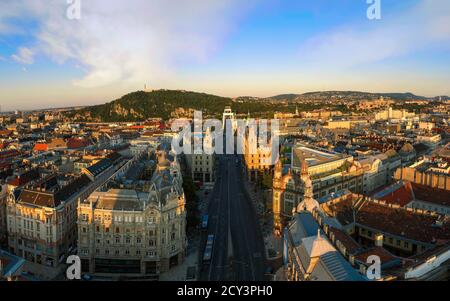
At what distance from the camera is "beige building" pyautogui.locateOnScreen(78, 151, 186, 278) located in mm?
43062

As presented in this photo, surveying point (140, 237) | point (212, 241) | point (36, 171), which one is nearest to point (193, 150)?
point (36, 171)

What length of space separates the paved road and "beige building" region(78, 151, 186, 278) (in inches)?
217

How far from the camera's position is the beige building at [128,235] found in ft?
141

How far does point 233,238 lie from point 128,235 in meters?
14.4

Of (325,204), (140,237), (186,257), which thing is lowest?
(186,257)

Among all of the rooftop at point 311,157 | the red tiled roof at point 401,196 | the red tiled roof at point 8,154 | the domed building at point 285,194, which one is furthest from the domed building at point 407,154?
the red tiled roof at point 8,154

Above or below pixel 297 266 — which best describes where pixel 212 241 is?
below

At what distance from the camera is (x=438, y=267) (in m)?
27.7

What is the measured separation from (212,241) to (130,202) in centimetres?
1216

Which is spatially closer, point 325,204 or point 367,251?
point 367,251

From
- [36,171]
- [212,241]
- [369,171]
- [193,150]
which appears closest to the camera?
[212,241]

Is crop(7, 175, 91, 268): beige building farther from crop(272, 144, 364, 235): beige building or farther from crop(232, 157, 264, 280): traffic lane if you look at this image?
crop(272, 144, 364, 235): beige building

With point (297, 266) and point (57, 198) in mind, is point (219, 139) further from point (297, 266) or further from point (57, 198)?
point (297, 266)

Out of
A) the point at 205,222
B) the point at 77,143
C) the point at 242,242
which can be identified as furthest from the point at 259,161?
the point at 77,143
